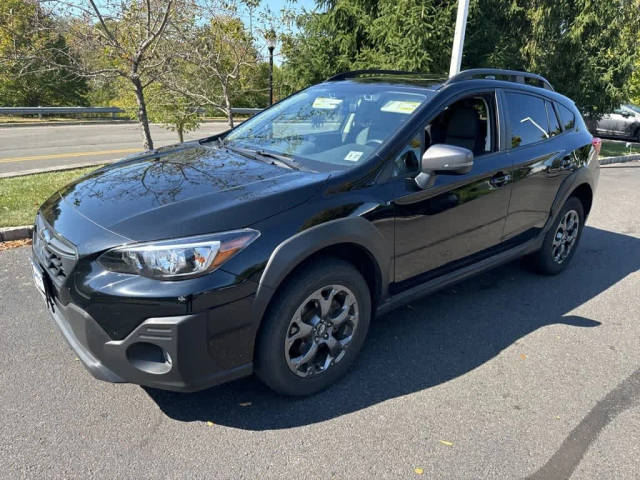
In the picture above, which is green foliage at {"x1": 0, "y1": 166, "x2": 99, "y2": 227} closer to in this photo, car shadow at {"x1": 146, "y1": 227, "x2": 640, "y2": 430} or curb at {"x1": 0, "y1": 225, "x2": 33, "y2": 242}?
curb at {"x1": 0, "y1": 225, "x2": 33, "y2": 242}

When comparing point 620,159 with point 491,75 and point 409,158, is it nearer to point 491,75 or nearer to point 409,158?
point 491,75

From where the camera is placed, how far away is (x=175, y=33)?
332 inches

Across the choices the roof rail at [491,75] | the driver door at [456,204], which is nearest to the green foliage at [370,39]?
the roof rail at [491,75]

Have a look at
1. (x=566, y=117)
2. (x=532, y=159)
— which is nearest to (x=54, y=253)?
(x=532, y=159)

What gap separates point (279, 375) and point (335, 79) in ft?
8.48

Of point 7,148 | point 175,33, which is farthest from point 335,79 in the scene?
point 7,148

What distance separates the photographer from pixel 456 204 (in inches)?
128

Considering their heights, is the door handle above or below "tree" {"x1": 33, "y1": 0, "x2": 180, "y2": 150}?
below

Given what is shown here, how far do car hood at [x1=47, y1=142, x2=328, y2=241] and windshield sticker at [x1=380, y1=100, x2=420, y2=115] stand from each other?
837mm

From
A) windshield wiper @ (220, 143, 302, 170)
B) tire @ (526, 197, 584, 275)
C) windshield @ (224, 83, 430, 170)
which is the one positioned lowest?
tire @ (526, 197, 584, 275)

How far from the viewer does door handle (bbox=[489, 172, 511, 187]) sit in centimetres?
352

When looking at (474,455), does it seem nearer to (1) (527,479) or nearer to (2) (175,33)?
(1) (527,479)

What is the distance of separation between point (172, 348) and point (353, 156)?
1519 millimetres

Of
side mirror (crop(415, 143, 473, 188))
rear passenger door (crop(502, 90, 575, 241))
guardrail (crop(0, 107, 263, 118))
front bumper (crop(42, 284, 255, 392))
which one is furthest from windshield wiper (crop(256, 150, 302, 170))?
guardrail (crop(0, 107, 263, 118))
